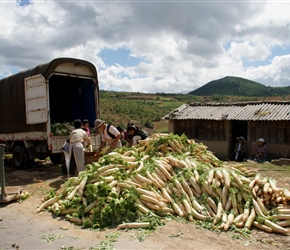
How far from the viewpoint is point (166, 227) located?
527 centimetres

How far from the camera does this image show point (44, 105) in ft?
32.3

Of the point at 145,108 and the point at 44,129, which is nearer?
the point at 44,129

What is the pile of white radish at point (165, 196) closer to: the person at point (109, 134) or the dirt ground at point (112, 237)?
the dirt ground at point (112, 237)

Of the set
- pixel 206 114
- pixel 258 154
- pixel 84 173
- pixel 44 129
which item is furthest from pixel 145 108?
pixel 84 173

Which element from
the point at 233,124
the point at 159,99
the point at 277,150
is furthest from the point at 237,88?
the point at 277,150

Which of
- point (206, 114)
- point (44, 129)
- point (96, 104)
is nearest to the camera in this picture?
point (44, 129)

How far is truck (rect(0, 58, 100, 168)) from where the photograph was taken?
9.95 m

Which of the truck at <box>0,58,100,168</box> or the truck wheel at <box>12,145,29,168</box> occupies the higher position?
the truck at <box>0,58,100,168</box>

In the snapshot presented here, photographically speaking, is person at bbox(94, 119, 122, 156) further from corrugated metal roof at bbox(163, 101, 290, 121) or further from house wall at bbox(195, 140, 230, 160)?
house wall at bbox(195, 140, 230, 160)

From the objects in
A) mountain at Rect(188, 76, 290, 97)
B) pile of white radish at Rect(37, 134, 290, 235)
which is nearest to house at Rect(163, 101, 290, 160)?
pile of white radish at Rect(37, 134, 290, 235)

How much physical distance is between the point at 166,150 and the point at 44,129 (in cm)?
443

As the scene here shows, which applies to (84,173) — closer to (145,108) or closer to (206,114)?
(206,114)

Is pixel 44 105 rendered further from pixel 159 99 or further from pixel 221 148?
pixel 159 99

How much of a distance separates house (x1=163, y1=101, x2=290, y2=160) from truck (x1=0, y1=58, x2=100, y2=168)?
707cm
